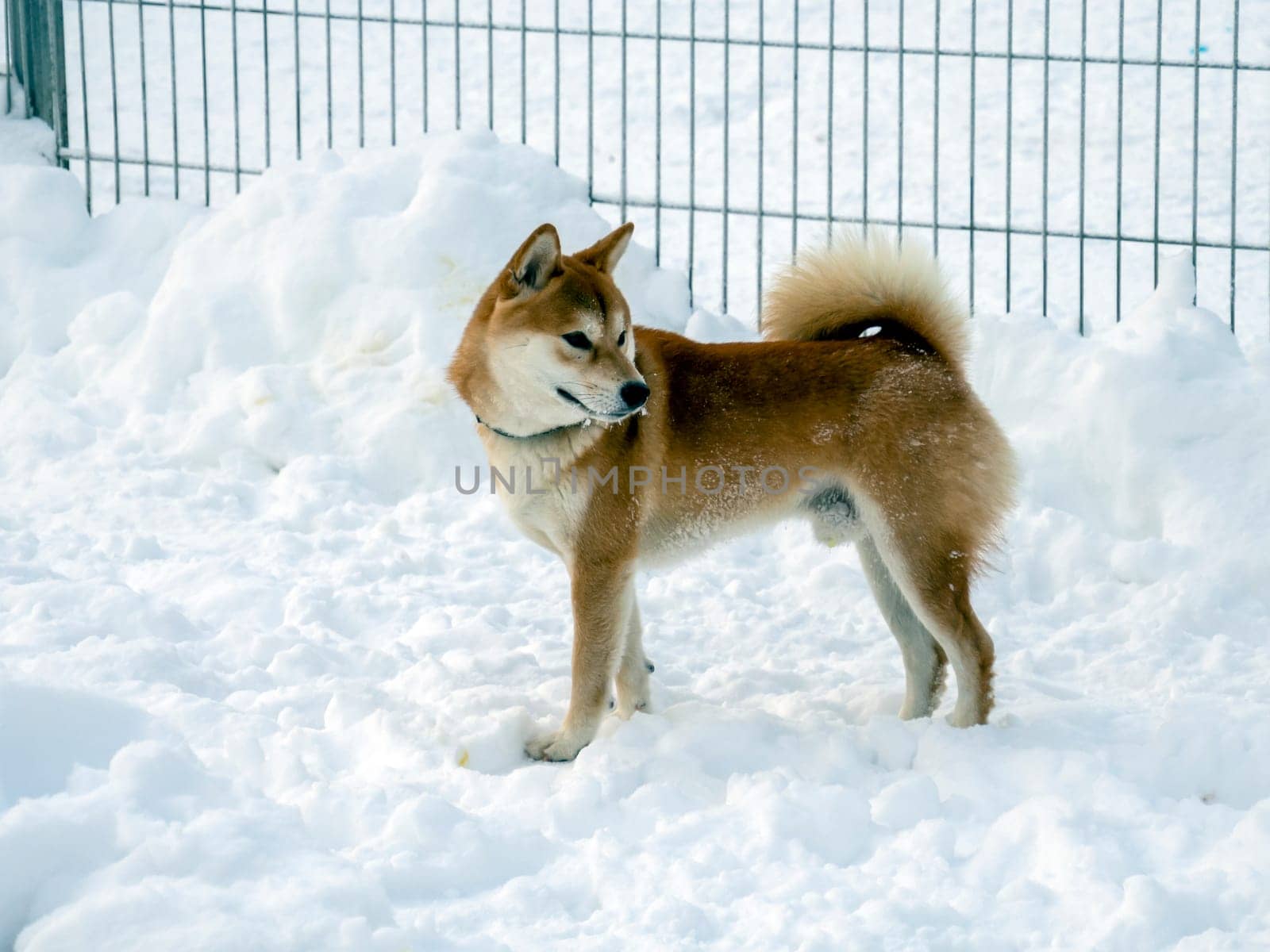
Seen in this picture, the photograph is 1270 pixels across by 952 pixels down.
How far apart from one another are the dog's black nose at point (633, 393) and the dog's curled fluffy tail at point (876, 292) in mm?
815

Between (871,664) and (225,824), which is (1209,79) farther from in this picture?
(225,824)

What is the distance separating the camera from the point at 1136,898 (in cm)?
290

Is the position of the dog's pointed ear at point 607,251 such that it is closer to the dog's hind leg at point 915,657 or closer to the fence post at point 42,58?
the dog's hind leg at point 915,657

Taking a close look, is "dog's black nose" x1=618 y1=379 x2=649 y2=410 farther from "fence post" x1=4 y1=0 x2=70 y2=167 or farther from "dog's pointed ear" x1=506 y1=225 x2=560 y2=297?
"fence post" x1=4 y1=0 x2=70 y2=167

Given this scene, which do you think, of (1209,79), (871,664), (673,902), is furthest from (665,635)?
(1209,79)

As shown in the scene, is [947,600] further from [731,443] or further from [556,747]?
[556,747]

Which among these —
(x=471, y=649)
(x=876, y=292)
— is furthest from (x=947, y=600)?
(x=471, y=649)

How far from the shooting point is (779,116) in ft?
30.1

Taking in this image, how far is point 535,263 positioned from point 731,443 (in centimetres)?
73

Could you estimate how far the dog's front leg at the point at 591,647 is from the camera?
392 cm

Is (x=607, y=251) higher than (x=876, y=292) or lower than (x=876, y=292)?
higher

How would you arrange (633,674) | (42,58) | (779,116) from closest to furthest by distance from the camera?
1. (633,674)
2. (42,58)
3. (779,116)

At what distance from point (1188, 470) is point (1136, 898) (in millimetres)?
2822

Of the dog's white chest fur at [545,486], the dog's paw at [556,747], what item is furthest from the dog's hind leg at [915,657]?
the dog's paw at [556,747]
